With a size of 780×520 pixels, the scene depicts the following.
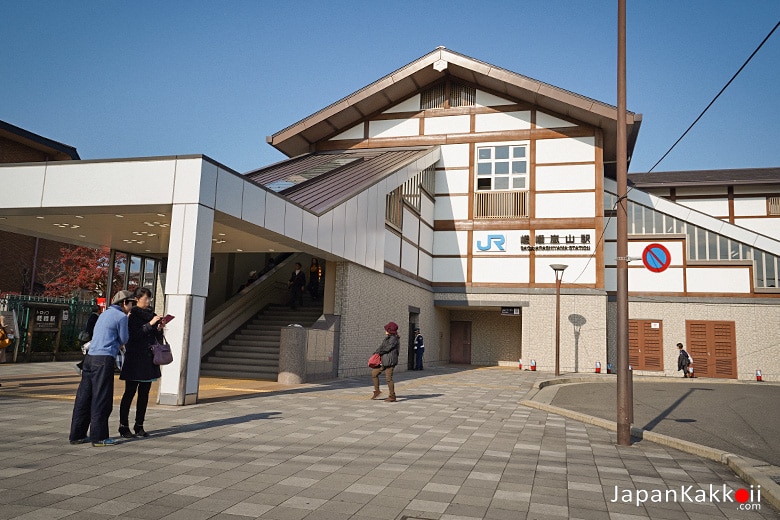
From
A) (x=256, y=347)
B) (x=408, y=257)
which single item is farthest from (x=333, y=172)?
(x=256, y=347)

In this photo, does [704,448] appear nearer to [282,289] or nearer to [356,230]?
[356,230]

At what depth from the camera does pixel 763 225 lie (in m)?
26.0

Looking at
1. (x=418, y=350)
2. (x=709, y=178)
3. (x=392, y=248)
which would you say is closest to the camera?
(x=392, y=248)

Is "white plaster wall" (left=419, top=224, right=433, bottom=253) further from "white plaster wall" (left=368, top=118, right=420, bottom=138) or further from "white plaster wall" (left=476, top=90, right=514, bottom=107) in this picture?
"white plaster wall" (left=476, top=90, right=514, bottom=107)

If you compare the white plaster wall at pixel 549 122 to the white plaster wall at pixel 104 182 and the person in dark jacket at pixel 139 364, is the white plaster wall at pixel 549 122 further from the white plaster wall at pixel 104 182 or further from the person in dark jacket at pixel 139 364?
the person in dark jacket at pixel 139 364

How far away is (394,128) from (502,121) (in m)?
4.55

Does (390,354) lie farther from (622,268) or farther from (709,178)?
(709,178)

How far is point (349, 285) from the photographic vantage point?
1562cm

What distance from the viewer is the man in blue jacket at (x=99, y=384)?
620 centimetres

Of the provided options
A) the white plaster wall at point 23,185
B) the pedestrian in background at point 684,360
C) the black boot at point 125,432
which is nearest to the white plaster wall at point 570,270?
the pedestrian in background at point 684,360

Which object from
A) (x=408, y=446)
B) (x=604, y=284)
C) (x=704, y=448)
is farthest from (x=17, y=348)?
(x=604, y=284)

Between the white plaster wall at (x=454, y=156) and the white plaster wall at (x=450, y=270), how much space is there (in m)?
3.94

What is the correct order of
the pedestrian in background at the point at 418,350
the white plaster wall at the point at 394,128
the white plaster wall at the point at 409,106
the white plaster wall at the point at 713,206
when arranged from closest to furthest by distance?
the pedestrian in background at the point at 418,350
the white plaster wall at the point at 394,128
the white plaster wall at the point at 409,106
the white plaster wall at the point at 713,206

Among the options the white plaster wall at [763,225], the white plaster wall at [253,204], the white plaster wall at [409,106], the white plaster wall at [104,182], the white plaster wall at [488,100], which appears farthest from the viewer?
the white plaster wall at [763,225]
